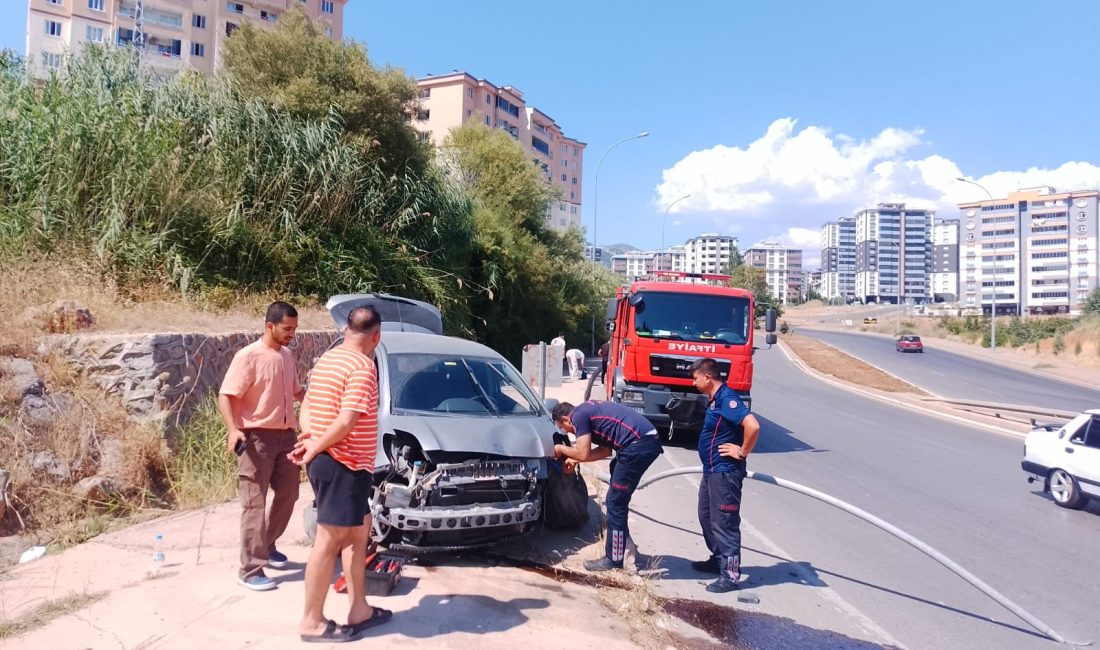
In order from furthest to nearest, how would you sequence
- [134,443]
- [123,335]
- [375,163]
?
[375,163] < [123,335] < [134,443]

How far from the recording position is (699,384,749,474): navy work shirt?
18.1 ft

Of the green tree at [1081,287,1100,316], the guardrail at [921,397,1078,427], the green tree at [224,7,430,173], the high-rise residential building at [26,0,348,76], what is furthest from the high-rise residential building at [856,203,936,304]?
the green tree at [224,7,430,173]

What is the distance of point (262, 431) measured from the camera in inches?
196

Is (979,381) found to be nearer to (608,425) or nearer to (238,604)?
(608,425)

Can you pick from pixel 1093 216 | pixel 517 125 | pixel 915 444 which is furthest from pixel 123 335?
pixel 1093 216

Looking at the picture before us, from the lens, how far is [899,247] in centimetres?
18512

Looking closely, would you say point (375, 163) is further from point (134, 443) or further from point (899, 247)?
point (899, 247)

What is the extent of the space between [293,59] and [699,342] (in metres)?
11.8

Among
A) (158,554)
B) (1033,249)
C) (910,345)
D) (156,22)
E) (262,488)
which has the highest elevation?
(156,22)

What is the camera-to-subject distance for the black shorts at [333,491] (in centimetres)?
393

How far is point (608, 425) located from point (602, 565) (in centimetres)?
114

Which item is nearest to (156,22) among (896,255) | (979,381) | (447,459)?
(979,381)

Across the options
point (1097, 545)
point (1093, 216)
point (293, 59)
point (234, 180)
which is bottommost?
point (1097, 545)

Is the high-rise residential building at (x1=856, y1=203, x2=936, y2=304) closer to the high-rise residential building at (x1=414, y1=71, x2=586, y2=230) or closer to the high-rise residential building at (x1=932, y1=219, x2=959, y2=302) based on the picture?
the high-rise residential building at (x1=932, y1=219, x2=959, y2=302)
